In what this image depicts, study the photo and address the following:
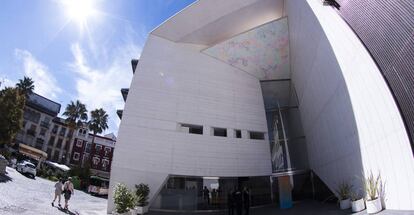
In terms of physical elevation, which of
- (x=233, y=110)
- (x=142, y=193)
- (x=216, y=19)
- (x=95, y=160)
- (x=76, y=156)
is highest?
(x=216, y=19)

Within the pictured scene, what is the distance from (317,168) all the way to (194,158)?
7.58 m

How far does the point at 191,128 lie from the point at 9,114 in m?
18.8

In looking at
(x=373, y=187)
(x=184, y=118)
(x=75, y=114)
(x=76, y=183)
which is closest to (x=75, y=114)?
(x=75, y=114)

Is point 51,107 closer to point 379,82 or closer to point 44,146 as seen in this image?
point 44,146

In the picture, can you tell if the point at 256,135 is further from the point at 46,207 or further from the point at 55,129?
the point at 55,129

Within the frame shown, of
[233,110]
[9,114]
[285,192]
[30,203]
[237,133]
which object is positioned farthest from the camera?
[9,114]

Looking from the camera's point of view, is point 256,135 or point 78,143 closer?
point 256,135

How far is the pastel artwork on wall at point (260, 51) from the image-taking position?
18.7m

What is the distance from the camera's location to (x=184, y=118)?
59.2ft

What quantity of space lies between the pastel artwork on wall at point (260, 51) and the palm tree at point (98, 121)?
3301 cm

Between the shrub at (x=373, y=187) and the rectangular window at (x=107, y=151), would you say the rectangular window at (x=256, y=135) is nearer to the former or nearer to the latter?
the shrub at (x=373, y=187)

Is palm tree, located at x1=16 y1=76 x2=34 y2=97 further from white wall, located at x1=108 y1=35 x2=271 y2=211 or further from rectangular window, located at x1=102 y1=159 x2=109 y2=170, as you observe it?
white wall, located at x1=108 y1=35 x2=271 y2=211

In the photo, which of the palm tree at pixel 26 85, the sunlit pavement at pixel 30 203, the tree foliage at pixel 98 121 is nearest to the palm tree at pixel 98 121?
the tree foliage at pixel 98 121

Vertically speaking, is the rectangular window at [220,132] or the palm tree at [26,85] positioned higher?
the palm tree at [26,85]
